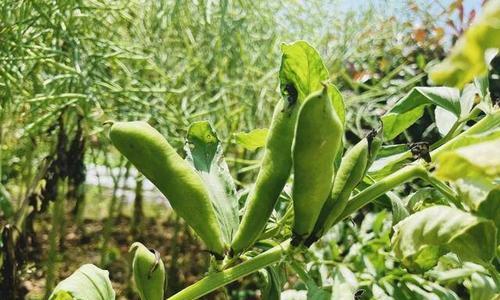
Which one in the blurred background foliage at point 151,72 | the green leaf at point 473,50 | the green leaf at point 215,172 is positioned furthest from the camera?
the blurred background foliage at point 151,72

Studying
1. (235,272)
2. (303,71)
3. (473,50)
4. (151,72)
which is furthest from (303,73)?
(151,72)

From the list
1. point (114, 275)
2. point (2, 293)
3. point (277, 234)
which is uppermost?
point (277, 234)

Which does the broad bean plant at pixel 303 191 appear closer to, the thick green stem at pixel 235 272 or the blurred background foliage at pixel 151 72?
the thick green stem at pixel 235 272

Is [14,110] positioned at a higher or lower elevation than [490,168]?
higher

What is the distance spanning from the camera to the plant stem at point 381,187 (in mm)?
378

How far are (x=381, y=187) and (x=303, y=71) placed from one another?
79 mm

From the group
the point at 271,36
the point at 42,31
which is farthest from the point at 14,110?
the point at 271,36

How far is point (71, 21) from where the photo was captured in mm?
1301

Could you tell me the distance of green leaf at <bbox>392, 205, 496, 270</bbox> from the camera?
0.31 meters

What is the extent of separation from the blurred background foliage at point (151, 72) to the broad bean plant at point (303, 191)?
26.2 inches

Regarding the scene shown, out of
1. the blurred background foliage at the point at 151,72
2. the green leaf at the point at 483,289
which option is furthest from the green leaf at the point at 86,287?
the blurred background foliage at the point at 151,72

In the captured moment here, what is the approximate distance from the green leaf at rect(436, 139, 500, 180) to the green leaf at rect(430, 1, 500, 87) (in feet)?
0.08

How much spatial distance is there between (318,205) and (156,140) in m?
0.10

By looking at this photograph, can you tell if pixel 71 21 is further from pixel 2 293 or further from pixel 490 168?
pixel 490 168
